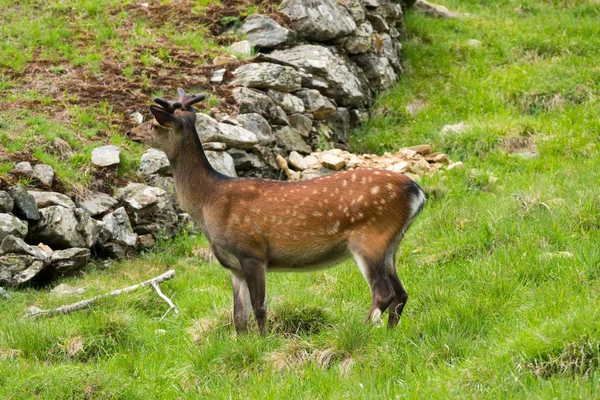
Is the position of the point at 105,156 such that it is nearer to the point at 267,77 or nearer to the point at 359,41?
the point at 267,77

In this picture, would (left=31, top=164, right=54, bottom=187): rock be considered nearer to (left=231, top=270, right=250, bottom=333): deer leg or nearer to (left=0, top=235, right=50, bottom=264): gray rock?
(left=0, top=235, right=50, bottom=264): gray rock

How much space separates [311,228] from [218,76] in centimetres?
737

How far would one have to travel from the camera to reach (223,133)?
12.4m

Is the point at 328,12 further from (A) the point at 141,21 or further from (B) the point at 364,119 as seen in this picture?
(A) the point at 141,21

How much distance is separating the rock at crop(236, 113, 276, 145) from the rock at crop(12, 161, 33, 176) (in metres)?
3.53

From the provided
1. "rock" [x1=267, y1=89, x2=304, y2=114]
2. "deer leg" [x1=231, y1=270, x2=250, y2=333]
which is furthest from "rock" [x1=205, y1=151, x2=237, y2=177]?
"deer leg" [x1=231, y1=270, x2=250, y2=333]

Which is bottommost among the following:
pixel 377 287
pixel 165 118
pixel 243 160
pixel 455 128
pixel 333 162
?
pixel 455 128

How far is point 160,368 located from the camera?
266 inches

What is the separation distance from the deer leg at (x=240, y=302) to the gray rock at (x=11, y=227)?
3362mm

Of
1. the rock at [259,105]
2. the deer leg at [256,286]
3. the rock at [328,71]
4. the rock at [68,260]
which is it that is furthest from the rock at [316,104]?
the deer leg at [256,286]

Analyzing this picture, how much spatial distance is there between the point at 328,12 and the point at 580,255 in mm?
9857

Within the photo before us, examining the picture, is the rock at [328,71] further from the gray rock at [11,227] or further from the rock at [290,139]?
the gray rock at [11,227]

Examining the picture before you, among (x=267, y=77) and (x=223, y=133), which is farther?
(x=267, y=77)

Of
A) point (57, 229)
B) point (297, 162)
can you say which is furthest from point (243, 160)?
point (57, 229)
